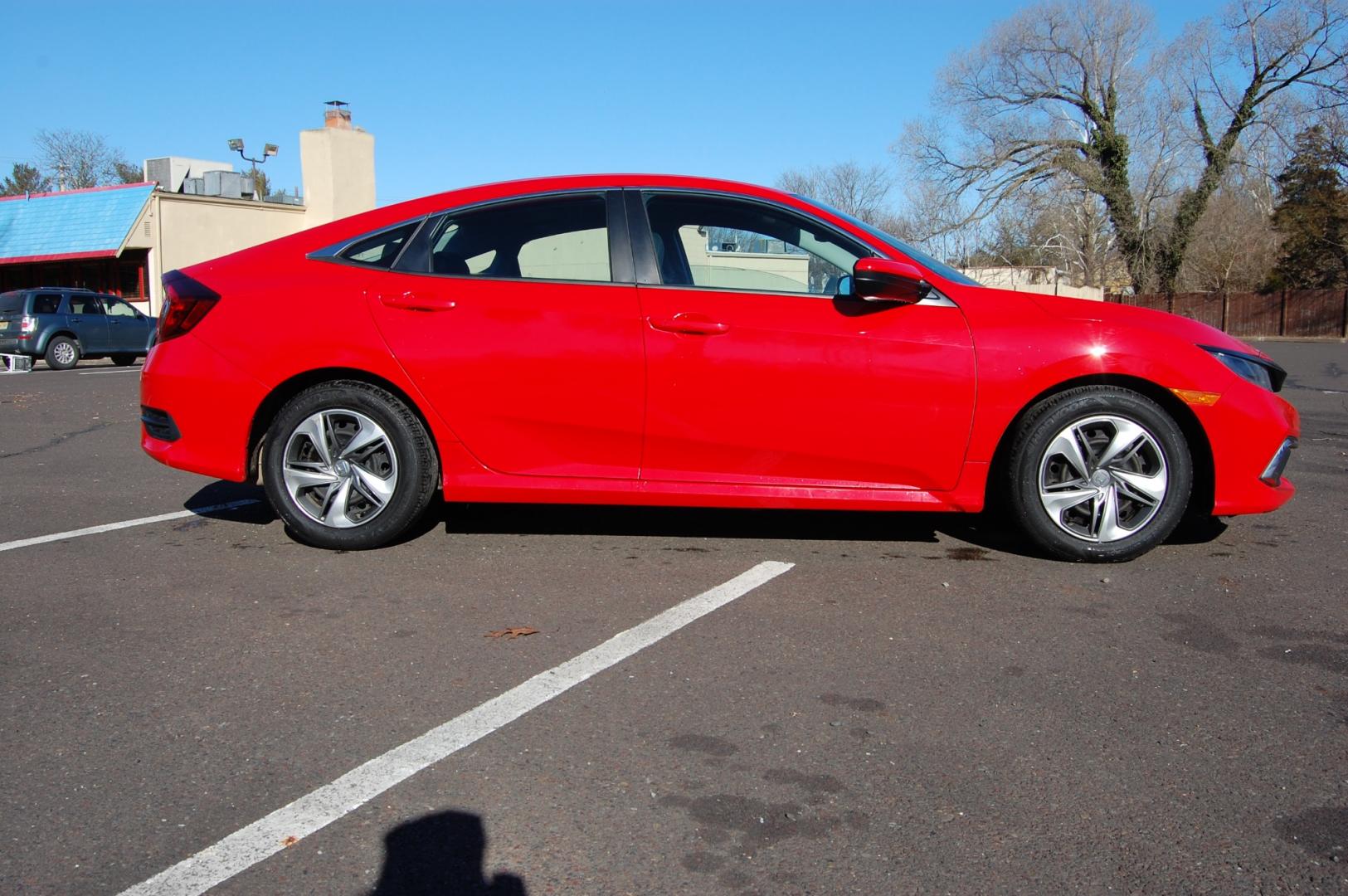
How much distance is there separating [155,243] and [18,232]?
564 cm

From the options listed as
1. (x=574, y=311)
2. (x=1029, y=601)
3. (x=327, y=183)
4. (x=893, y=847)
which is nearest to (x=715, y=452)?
(x=574, y=311)

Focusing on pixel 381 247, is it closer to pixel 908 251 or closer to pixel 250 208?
pixel 908 251

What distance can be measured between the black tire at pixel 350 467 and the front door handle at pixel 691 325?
1.17 metres

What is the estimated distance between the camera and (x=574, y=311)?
15.7 ft

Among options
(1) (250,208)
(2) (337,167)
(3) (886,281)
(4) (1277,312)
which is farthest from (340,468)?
(4) (1277,312)

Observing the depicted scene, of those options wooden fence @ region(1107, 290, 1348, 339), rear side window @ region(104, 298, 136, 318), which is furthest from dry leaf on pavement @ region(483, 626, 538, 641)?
wooden fence @ region(1107, 290, 1348, 339)

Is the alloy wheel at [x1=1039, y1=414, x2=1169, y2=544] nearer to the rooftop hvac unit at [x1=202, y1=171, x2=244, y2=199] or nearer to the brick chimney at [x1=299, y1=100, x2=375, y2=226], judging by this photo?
the brick chimney at [x1=299, y1=100, x2=375, y2=226]

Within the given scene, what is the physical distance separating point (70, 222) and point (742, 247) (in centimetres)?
3456

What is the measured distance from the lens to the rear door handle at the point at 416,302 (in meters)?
4.84

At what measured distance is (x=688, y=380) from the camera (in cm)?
470

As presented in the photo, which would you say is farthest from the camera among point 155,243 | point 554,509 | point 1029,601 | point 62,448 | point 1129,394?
point 155,243


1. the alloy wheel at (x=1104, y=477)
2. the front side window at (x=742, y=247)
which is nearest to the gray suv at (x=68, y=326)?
the front side window at (x=742, y=247)

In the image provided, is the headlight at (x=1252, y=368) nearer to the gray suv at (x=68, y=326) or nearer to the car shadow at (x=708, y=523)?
the car shadow at (x=708, y=523)

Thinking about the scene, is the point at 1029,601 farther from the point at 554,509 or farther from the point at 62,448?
the point at 62,448
